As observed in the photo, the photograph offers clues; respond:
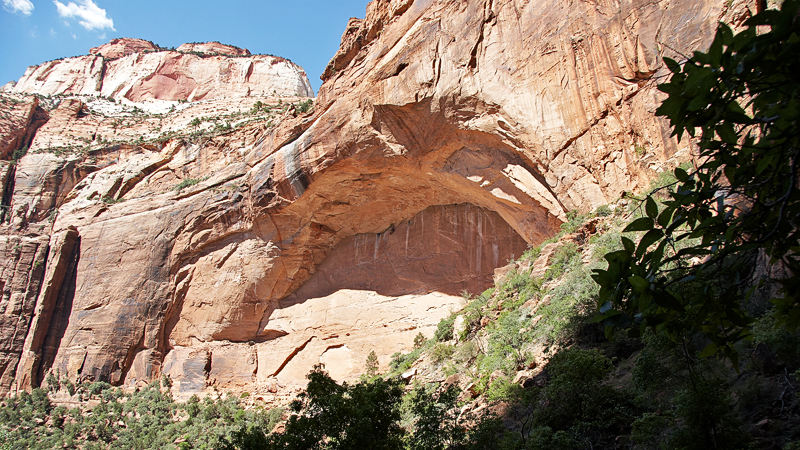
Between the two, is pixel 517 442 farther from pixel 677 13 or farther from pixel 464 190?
pixel 464 190

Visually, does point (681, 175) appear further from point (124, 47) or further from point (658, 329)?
point (124, 47)

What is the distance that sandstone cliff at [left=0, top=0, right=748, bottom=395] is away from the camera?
1167cm

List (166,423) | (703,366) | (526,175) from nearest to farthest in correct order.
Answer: (703,366)
(526,175)
(166,423)

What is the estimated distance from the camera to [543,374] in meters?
7.98

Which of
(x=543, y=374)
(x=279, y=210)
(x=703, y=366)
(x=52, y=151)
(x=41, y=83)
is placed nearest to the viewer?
(x=703, y=366)

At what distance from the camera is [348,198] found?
1867 cm

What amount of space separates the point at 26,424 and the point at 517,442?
64.1ft

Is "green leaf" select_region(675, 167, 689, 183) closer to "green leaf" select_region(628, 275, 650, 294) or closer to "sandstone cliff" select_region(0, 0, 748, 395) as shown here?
"green leaf" select_region(628, 275, 650, 294)

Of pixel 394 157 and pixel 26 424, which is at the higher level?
→ pixel 394 157

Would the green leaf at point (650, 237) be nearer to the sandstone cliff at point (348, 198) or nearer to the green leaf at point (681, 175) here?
the green leaf at point (681, 175)

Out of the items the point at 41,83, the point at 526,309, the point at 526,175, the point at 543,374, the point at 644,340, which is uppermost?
the point at 41,83

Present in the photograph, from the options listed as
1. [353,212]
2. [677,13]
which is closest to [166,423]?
[353,212]

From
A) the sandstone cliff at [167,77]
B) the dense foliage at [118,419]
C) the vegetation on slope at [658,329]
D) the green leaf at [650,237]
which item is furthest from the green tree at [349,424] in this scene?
the sandstone cliff at [167,77]

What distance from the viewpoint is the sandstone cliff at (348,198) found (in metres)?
11.7
